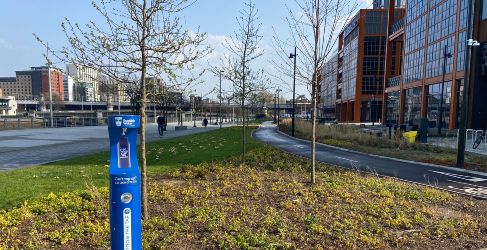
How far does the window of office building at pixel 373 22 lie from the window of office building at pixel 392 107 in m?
14.6

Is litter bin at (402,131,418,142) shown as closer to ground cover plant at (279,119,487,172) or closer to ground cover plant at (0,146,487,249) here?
ground cover plant at (279,119,487,172)

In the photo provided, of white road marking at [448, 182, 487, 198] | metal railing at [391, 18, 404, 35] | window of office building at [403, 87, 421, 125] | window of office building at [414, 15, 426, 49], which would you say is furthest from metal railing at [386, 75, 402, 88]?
white road marking at [448, 182, 487, 198]

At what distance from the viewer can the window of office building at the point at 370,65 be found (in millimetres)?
56031

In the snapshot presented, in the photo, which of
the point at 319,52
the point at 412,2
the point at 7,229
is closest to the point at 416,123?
the point at 319,52

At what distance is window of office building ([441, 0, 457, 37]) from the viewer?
99.9 ft

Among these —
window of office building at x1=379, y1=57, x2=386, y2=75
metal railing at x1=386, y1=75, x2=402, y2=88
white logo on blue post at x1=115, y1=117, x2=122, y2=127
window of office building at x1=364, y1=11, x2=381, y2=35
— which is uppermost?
window of office building at x1=364, y1=11, x2=381, y2=35

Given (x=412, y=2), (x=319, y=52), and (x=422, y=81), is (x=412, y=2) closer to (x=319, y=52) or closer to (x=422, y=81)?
(x=422, y=81)

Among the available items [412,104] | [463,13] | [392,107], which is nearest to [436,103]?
[412,104]

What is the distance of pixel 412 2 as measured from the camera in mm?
39906

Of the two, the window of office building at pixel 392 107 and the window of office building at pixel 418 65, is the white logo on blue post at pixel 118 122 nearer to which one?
the window of office building at pixel 418 65

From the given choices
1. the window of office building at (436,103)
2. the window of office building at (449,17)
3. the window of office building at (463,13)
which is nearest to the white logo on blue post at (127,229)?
the window of office building at (463,13)

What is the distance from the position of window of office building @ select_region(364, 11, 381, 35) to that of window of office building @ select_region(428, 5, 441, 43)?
2051cm

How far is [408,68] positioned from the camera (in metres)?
40.4

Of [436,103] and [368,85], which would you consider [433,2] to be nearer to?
[436,103]
